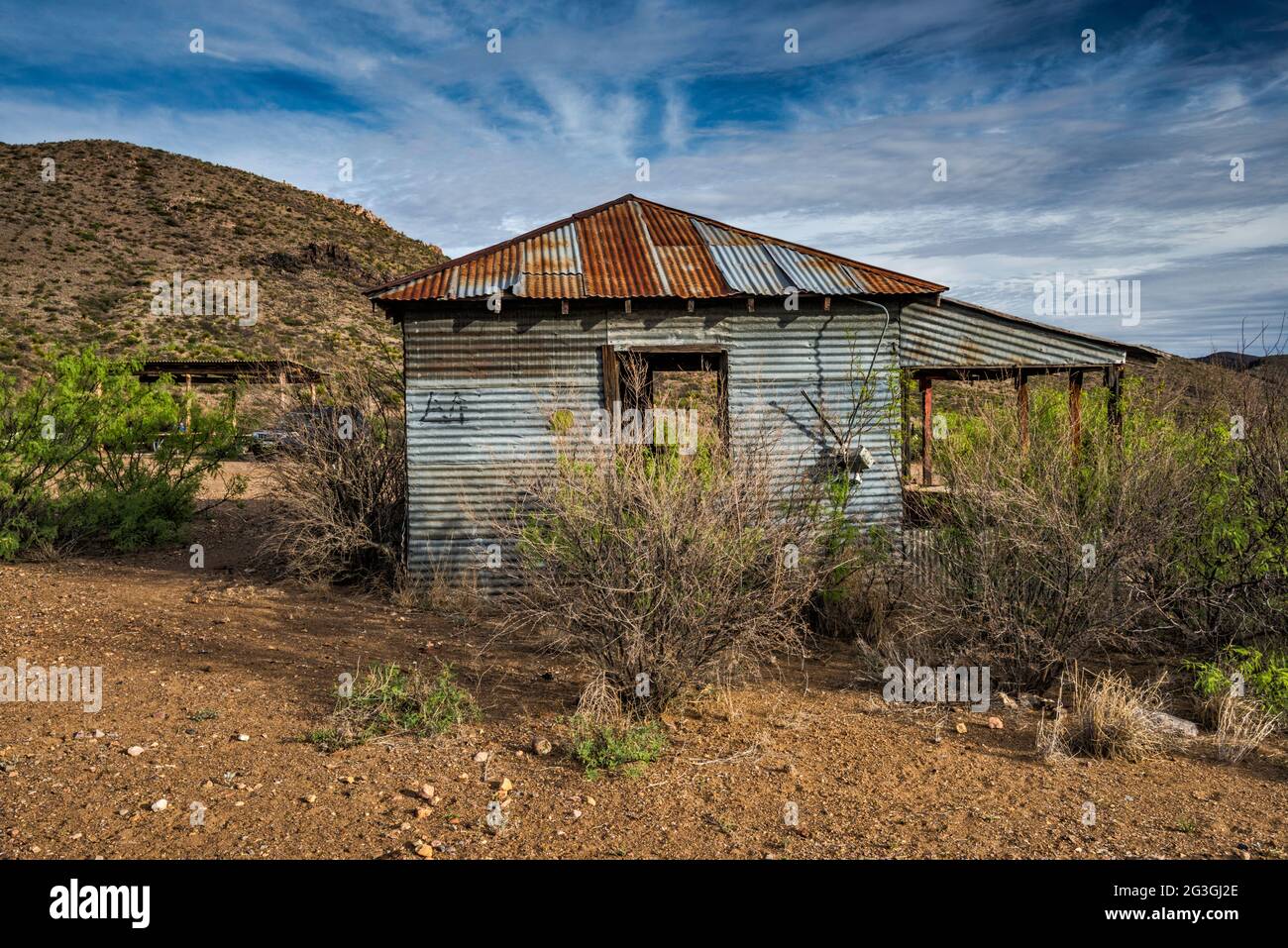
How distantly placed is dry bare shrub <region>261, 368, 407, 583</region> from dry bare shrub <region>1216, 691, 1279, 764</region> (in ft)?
27.1

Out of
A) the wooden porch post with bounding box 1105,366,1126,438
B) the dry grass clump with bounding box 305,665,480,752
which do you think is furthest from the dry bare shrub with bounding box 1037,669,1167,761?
the wooden porch post with bounding box 1105,366,1126,438

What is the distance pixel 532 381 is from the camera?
10.2m

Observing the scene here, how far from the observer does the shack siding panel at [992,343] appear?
10750 mm

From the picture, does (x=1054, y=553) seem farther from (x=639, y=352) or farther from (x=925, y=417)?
(x=925, y=417)

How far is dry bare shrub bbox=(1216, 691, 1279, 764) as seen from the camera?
5562mm

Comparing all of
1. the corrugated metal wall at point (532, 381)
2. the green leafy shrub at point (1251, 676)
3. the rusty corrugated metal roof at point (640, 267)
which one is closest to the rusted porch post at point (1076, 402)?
the corrugated metal wall at point (532, 381)

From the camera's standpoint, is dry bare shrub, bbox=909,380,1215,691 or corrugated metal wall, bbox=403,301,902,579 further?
corrugated metal wall, bbox=403,301,902,579

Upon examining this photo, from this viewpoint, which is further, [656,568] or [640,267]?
[640,267]

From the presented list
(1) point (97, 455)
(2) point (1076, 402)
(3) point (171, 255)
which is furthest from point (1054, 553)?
(3) point (171, 255)

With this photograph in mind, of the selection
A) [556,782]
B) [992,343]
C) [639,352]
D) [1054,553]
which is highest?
[992,343]

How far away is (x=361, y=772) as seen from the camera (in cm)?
506

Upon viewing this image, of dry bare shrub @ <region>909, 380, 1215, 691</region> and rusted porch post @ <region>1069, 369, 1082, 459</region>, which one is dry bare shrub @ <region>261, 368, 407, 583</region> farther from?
rusted porch post @ <region>1069, 369, 1082, 459</region>

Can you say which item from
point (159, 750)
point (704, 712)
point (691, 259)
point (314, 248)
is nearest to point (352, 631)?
point (159, 750)

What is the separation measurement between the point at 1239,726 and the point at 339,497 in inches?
371
